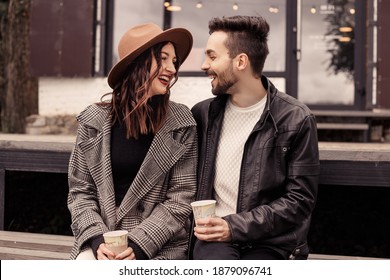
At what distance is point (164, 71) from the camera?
2574 mm

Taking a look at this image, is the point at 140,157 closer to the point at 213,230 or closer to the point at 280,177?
the point at 213,230

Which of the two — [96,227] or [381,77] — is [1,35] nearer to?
[381,77]

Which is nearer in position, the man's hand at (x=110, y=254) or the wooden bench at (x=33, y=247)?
the man's hand at (x=110, y=254)

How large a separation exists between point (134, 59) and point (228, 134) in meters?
0.57

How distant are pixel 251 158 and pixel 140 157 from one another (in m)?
0.53

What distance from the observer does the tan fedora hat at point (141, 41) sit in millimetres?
2525

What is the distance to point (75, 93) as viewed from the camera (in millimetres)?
7504

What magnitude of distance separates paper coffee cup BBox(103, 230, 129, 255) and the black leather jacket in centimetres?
47

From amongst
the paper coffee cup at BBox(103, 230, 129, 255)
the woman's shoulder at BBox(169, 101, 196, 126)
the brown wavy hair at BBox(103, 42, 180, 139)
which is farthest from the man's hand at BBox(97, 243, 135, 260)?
the woman's shoulder at BBox(169, 101, 196, 126)

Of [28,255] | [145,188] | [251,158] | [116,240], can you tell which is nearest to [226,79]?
[251,158]

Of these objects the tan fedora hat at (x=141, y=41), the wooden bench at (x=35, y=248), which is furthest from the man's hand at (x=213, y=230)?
the wooden bench at (x=35, y=248)

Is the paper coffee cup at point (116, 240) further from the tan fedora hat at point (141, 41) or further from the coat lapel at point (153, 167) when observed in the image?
the tan fedora hat at point (141, 41)

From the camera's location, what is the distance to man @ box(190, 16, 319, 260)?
7.70 ft

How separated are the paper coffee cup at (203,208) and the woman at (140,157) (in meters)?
0.34
